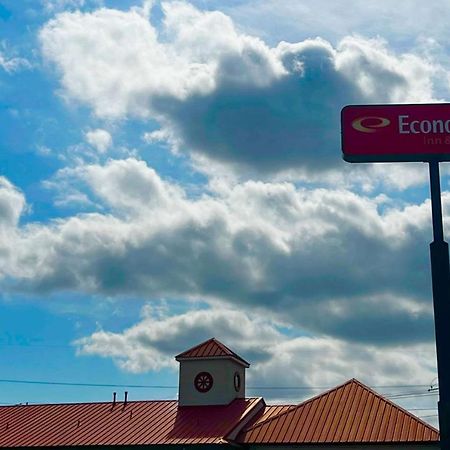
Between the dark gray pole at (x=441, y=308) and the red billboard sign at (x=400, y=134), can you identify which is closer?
the dark gray pole at (x=441, y=308)

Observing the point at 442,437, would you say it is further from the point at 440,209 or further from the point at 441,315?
the point at 440,209

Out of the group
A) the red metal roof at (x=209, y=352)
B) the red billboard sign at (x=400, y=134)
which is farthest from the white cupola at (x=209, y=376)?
the red billboard sign at (x=400, y=134)

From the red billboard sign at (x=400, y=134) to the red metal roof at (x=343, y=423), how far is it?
20275mm

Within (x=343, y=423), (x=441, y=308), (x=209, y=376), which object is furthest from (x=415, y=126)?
(x=209, y=376)

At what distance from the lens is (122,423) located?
49.8 metres

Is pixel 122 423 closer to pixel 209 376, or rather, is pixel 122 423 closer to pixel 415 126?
pixel 209 376

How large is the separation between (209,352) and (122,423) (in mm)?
7004

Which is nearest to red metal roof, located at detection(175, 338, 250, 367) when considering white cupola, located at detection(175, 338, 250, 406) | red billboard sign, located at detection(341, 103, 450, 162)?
white cupola, located at detection(175, 338, 250, 406)

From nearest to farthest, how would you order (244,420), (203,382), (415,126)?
(415,126) → (244,420) → (203,382)

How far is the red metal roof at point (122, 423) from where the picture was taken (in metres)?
47.2

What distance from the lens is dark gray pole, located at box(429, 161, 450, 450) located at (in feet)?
81.0

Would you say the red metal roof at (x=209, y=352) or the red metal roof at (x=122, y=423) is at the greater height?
the red metal roof at (x=209, y=352)

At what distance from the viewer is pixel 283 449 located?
4494cm

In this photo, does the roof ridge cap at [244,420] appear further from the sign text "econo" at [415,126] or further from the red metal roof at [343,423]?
the sign text "econo" at [415,126]
